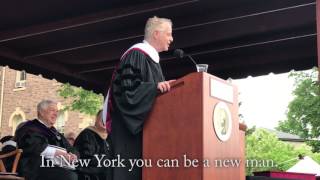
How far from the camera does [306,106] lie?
2292 cm

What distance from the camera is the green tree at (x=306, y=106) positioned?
20547mm

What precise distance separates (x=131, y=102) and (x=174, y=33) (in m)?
4.19

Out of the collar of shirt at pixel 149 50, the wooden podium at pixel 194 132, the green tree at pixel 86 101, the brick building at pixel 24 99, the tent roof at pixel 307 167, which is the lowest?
the tent roof at pixel 307 167

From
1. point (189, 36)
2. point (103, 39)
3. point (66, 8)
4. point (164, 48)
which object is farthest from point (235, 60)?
point (164, 48)

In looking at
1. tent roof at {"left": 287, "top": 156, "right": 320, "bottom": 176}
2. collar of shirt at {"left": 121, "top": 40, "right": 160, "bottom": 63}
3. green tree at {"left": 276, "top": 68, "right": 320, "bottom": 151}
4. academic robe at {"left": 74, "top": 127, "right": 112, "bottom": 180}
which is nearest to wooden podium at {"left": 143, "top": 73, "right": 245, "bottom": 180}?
collar of shirt at {"left": 121, "top": 40, "right": 160, "bottom": 63}

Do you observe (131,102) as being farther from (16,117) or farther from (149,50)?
(16,117)

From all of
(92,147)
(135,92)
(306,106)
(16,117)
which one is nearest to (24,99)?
(16,117)

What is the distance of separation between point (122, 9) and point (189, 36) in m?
1.47

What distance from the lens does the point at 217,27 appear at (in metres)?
7.64

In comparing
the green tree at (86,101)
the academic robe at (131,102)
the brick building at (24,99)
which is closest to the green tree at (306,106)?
the green tree at (86,101)

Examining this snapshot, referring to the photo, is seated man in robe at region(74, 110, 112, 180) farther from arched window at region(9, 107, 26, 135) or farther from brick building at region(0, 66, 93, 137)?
arched window at region(9, 107, 26, 135)

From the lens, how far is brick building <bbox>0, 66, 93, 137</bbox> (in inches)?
1175

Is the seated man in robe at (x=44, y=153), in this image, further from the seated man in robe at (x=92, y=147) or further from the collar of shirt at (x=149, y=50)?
the collar of shirt at (x=149, y=50)

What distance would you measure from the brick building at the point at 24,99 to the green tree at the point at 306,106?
11.4 meters
